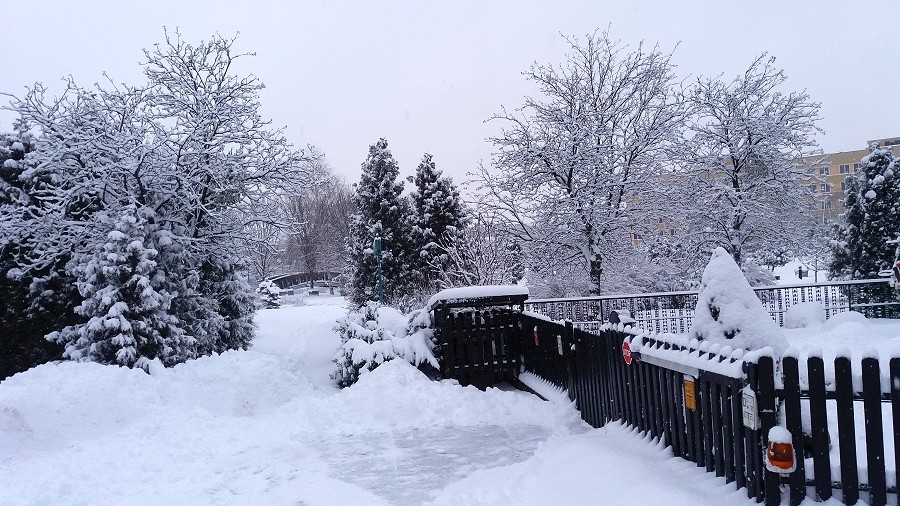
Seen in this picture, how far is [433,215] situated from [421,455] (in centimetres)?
2391

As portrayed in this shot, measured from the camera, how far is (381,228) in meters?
28.6

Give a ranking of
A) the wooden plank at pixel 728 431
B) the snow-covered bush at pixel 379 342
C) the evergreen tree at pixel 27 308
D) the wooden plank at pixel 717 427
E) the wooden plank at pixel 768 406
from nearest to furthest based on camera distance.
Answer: the wooden plank at pixel 768 406 < the wooden plank at pixel 728 431 < the wooden plank at pixel 717 427 < the snow-covered bush at pixel 379 342 < the evergreen tree at pixel 27 308

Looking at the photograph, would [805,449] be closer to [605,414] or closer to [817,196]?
[605,414]

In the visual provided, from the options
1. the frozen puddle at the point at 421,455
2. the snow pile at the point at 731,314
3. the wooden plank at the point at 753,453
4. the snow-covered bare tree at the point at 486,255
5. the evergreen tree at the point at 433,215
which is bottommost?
the frozen puddle at the point at 421,455

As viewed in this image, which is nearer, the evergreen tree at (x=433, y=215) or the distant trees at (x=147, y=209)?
the distant trees at (x=147, y=209)

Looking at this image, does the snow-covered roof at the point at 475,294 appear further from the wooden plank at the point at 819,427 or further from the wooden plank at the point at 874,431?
the wooden plank at the point at 874,431

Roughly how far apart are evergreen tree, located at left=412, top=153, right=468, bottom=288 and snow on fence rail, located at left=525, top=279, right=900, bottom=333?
12.8 metres

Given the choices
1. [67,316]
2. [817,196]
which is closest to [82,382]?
[67,316]

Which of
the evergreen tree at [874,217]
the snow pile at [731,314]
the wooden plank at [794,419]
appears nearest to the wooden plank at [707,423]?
the snow pile at [731,314]

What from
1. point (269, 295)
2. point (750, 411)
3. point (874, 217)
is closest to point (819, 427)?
point (750, 411)

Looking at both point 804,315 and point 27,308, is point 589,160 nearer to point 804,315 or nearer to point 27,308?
point 804,315

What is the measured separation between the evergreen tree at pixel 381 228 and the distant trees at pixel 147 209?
1338 cm

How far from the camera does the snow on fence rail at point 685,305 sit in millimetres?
15117

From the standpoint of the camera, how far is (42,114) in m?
13.0
